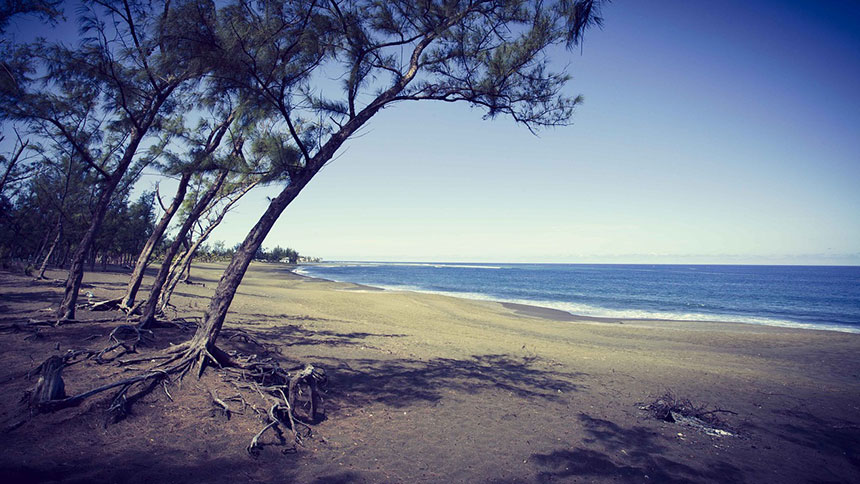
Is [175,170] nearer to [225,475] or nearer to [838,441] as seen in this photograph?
[225,475]

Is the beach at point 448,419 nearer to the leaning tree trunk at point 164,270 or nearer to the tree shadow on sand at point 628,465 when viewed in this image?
the tree shadow on sand at point 628,465

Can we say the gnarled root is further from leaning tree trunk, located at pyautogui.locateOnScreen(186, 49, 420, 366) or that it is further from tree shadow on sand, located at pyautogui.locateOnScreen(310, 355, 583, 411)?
tree shadow on sand, located at pyautogui.locateOnScreen(310, 355, 583, 411)

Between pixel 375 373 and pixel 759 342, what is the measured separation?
1615 centimetres

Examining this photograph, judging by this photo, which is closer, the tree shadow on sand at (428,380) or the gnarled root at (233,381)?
the gnarled root at (233,381)

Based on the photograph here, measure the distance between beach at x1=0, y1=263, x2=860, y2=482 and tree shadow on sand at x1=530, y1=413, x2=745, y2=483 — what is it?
2cm

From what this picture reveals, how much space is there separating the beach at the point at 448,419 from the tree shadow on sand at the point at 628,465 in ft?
0.08

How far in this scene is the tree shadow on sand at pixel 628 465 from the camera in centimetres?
406

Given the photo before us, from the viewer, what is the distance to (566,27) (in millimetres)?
5449

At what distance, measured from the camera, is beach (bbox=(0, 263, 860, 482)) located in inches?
143

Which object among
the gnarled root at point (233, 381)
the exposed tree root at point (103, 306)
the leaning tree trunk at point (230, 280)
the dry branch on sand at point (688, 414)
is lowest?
the dry branch on sand at point (688, 414)

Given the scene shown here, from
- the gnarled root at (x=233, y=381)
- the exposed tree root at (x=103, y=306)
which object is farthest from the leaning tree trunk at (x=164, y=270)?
the gnarled root at (x=233, y=381)

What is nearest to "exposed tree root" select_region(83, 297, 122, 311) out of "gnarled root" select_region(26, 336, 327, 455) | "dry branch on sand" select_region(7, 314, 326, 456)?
"dry branch on sand" select_region(7, 314, 326, 456)

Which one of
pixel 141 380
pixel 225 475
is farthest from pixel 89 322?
pixel 225 475

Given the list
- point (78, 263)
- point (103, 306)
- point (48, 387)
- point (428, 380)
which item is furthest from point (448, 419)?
point (103, 306)
